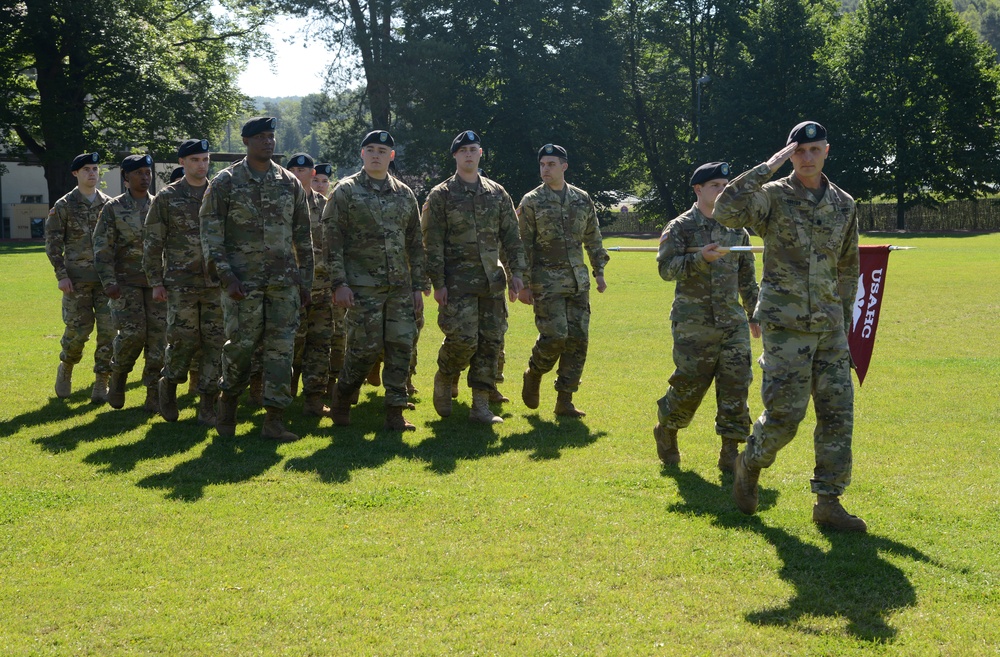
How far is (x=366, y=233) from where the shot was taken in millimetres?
8859

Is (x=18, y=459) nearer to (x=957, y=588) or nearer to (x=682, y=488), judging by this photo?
(x=682, y=488)

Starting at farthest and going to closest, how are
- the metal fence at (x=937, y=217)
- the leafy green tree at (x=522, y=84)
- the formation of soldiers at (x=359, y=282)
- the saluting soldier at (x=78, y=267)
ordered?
the metal fence at (x=937, y=217) < the leafy green tree at (x=522, y=84) < the saluting soldier at (x=78, y=267) < the formation of soldiers at (x=359, y=282)

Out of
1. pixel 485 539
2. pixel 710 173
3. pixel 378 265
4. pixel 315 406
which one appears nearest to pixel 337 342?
pixel 315 406

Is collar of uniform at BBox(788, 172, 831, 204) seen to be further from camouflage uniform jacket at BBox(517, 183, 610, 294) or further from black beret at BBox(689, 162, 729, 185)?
camouflage uniform jacket at BBox(517, 183, 610, 294)

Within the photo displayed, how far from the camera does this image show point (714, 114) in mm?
61094

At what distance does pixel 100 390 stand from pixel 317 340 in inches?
99.1

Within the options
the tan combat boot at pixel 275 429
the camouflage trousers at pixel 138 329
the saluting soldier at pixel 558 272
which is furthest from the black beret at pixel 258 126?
the camouflage trousers at pixel 138 329

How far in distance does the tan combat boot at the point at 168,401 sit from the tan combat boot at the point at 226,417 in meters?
0.85

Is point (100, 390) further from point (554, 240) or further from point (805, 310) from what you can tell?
point (805, 310)

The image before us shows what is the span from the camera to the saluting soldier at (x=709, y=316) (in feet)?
24.0

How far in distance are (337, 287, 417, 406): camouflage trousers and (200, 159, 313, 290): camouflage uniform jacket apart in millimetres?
663

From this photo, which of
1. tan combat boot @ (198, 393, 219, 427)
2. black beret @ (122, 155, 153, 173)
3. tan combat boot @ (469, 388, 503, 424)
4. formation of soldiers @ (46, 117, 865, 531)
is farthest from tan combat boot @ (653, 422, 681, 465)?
black beret @ (122, 155, 153, 173)

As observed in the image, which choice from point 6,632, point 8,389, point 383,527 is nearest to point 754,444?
point 383,527

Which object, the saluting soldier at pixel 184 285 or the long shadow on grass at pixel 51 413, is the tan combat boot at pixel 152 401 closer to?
the saluting soldier at pixel 184 285
